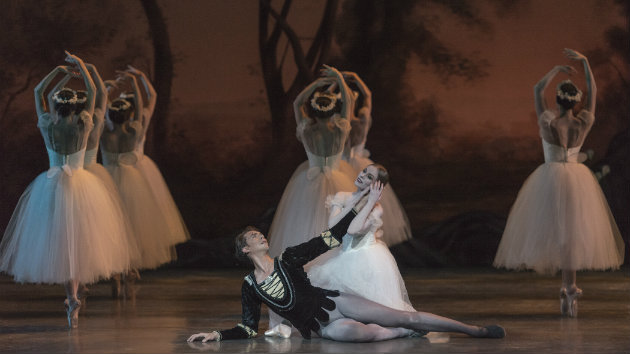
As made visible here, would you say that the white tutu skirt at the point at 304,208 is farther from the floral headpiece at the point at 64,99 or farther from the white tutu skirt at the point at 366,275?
the floral headpiece at the point at 64,99

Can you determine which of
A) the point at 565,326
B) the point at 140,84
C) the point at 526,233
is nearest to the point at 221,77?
the point at 140,84

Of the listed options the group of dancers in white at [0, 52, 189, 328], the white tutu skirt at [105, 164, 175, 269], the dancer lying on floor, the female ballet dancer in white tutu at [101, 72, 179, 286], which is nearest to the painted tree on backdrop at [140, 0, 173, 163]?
the female ballet dancer in white tutu at [101, 72, 179, 286]

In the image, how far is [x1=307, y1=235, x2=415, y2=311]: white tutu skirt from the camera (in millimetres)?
5227

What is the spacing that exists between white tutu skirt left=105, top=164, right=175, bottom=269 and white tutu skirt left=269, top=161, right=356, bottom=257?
1252mm

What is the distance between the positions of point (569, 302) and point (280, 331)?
208cm

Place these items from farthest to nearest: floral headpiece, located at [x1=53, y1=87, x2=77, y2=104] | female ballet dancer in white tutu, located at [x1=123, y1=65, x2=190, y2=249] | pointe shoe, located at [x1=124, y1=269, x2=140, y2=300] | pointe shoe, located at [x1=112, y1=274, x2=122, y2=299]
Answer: female ballet dancer in white tutu, located at [x1=123, y1=65, x2=190, y2=249] → pointe shoe, located at [x1=112, y1=274, x2=122, y2=299] → pointe shoe, located at [x1=124, y1=269, x2=140, y2=300] → floral headpiece, located at [x1=53, y1=87, x2=77, y2=104]

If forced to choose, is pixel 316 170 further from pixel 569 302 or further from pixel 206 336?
pixel 206 336

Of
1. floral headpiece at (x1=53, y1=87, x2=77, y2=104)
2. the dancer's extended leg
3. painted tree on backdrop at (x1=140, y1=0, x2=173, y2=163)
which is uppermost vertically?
painted tree on backdrop at (x1=140, y1=0, x2=173, y2=163)

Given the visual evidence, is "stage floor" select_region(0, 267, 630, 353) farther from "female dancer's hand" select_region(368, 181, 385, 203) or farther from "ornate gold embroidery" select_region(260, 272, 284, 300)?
"female dancer's hand" select_region(368, 181, 385, 203)

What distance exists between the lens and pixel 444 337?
5.27 m

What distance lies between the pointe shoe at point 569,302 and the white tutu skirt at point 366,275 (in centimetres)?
150

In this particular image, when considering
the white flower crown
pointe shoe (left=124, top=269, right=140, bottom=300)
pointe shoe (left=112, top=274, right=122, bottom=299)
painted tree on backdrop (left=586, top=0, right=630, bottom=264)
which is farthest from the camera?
painted tree on backdrop (left=586, top=0, right=630, bottom=264)

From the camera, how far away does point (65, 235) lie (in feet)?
20.2

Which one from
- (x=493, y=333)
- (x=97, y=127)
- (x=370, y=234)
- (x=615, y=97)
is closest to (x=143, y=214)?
(x=97, y=127)
